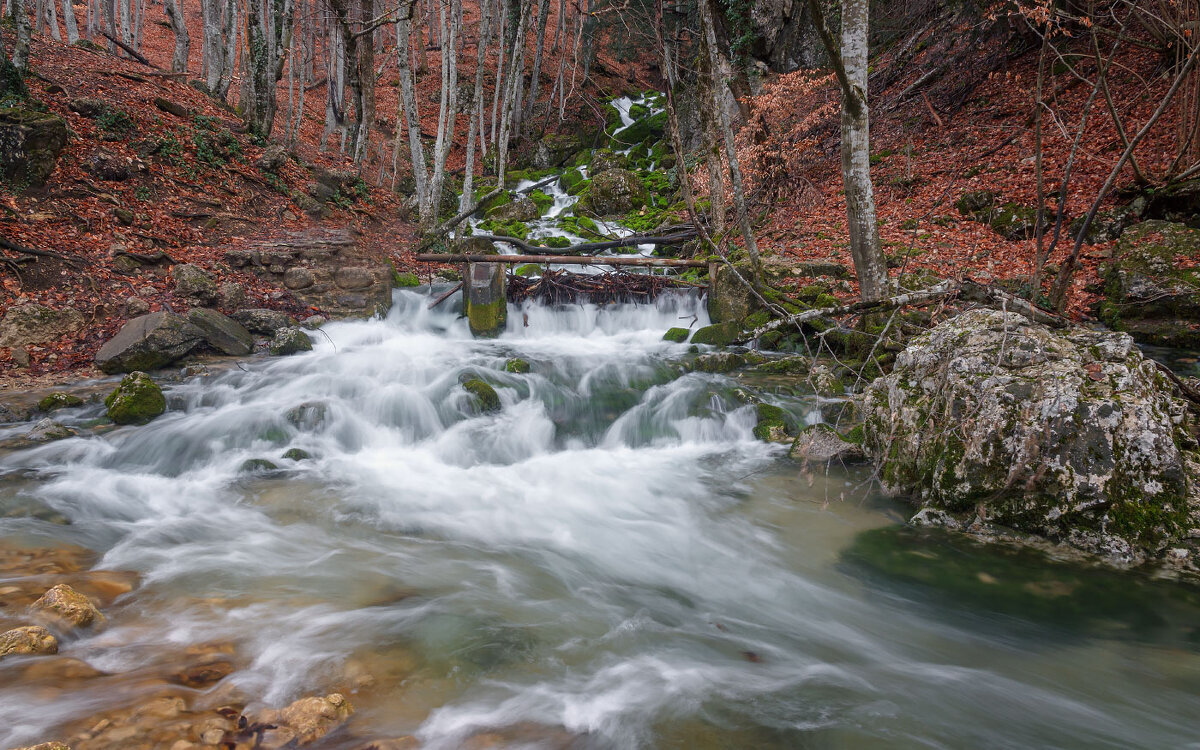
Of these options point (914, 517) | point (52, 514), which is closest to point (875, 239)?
point (914, 517)

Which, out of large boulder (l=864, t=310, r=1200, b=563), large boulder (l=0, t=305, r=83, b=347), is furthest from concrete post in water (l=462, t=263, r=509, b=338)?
large boulder (l=864, t=310, r=1200, b=563)

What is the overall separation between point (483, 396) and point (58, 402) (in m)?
4.69

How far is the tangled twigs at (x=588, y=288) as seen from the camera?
37.5 feet

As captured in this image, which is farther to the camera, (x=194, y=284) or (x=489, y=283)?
(x=489, y=283)

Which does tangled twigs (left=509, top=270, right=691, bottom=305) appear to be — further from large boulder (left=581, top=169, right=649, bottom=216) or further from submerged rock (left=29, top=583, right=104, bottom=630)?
submerged rock (left=29, top=583, right=104, bottom=630)

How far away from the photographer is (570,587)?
456cm

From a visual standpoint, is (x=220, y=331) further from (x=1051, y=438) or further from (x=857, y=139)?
(x=1051, y=438)

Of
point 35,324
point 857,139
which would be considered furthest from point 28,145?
point 857,139

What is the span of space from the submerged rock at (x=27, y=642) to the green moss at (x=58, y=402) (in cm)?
490

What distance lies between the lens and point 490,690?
116 inches

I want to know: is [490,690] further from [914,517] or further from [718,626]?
[914,517]

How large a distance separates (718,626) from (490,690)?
5.61 feet

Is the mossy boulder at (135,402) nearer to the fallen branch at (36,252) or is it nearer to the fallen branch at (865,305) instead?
the fallen branch at (36,252)

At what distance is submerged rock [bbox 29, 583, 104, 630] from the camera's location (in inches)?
120
